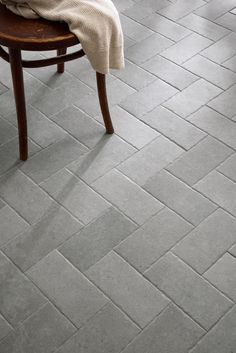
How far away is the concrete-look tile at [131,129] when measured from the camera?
2197mm

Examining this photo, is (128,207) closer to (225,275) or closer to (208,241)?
(208,241)

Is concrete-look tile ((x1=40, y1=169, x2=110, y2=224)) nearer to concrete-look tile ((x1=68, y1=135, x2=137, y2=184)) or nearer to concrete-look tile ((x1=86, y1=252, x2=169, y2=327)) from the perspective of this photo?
concrete-look tile ((x1=68, y1=135, x2=137, y2=184))

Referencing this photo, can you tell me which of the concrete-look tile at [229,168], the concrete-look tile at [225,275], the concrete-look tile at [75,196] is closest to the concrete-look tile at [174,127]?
the concrete-look tile at [229,168]

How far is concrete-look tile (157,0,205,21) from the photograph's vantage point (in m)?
2.89

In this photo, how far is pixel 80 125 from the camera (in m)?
2.25

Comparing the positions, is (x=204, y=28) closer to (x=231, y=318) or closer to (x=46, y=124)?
(x=46, y=124)

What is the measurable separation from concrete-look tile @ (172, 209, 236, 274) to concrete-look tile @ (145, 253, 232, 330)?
4 cm

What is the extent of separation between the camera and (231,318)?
5.35 feet

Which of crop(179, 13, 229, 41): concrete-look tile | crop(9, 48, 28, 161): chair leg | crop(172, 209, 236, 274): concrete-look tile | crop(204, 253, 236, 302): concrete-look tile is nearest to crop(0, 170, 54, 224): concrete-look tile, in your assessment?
crop(9, 48, 28, 161): chair leg

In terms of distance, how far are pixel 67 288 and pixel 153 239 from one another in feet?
1.20

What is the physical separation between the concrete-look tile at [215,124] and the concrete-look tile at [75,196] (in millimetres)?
624

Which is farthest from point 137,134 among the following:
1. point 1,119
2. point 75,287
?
point 75,287

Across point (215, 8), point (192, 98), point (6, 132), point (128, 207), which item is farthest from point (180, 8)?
point (128, 207)

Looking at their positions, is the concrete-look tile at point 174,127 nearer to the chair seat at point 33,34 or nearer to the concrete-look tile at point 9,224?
the chair seat at point 33,34
